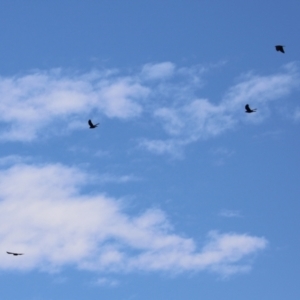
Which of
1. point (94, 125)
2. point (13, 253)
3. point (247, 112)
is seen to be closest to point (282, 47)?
point (247, 112)

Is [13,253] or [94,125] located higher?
[94,125]

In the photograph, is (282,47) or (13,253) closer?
(13,253)

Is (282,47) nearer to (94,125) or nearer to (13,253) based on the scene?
(94,125)

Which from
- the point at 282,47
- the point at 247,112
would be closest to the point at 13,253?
the point at 247,112

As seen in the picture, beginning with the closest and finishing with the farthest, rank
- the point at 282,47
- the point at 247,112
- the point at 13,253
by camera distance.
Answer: the point at 13,253 → the point at 247,112 → the point at 282,47

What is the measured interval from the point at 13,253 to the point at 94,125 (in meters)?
16.3

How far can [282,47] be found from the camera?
59750 millimetres

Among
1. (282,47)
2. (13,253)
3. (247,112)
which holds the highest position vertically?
(282,47)

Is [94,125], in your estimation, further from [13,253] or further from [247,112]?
[13,253]

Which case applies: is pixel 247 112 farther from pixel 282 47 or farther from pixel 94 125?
pixel 94 125

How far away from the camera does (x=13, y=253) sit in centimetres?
4559

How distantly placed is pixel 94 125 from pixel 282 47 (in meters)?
17.1

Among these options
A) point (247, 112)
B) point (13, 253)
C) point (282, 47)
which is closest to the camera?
point (13, 253)

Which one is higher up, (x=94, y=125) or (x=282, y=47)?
(x=282, y=47)
